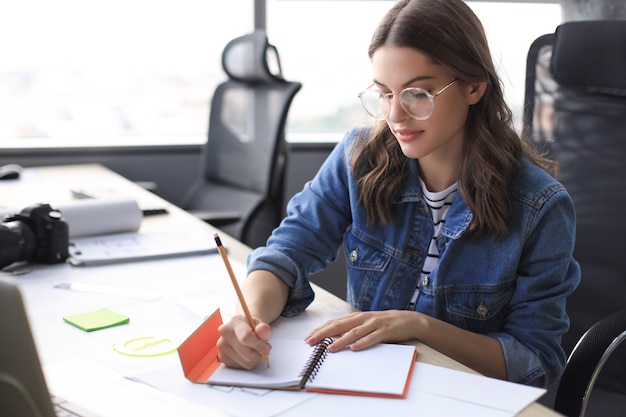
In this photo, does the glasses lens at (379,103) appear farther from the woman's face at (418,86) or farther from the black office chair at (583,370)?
the black office chair at (583,370)

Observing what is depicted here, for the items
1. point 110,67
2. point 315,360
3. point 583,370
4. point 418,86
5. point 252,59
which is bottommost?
point 583,370

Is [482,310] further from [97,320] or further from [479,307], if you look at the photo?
[97,320]

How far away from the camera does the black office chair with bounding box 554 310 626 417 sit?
1.20 metres

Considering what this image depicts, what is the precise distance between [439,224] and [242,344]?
1.62 ft

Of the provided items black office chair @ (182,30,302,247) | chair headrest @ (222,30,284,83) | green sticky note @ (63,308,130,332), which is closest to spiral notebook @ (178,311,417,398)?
green sticky note @ (63,308,130,332)

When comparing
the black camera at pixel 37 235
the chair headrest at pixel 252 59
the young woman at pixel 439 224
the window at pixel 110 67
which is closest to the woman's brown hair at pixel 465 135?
the young woman at pixel 439 224

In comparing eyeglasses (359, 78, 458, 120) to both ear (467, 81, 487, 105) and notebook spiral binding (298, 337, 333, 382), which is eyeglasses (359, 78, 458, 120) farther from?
notebook spiral binding (298, 337, 333, 382)

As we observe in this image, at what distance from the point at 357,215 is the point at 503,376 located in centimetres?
40

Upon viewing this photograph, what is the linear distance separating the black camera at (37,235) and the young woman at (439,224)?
0.45 metres

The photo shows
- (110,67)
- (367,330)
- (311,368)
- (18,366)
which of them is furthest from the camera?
(110,67)

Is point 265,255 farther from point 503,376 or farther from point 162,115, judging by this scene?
point 162,115

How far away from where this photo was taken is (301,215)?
55.0 inches

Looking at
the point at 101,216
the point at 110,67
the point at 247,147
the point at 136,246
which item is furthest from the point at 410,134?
the point at 110,67

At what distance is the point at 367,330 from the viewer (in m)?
1.09
